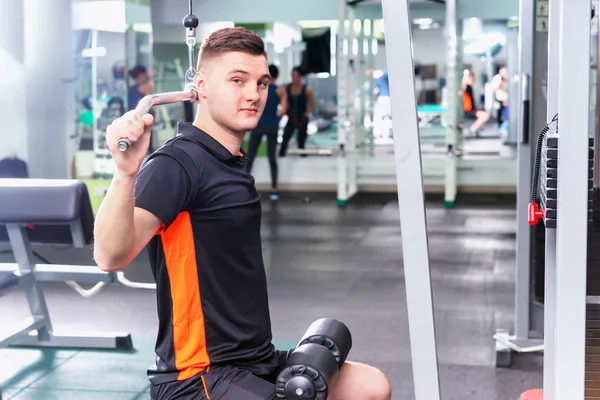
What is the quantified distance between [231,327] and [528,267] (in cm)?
240

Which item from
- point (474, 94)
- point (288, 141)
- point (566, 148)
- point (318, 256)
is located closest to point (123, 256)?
point (566, 148)

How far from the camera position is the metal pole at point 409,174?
5.63 ft

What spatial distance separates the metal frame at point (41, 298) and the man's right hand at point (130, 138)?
2.73 m

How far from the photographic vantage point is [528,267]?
396 centimetres

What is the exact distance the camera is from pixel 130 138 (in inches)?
58.0

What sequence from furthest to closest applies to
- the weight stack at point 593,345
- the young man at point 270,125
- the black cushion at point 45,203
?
the young man at point 270,125, the black cushion at point 45,203, the weight stack at point 593,345

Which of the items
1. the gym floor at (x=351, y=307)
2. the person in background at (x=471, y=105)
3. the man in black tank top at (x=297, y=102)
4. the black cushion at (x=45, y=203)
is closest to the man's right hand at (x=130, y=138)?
the gym floor at (x=351, y=307)

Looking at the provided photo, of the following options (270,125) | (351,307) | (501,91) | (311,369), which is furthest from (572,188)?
(501,91)

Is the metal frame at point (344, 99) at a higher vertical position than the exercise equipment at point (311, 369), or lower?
higher

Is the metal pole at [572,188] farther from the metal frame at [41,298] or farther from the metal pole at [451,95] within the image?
the metal pole at [451,95]

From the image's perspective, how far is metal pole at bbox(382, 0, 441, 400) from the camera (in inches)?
67.5

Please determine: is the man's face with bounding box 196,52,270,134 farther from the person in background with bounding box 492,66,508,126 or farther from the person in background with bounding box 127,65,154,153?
the person in background with bounding box 492,66,508,126

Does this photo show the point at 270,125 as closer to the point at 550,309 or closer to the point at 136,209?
the point at 550,309

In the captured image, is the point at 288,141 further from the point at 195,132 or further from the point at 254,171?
the point at 195,132
